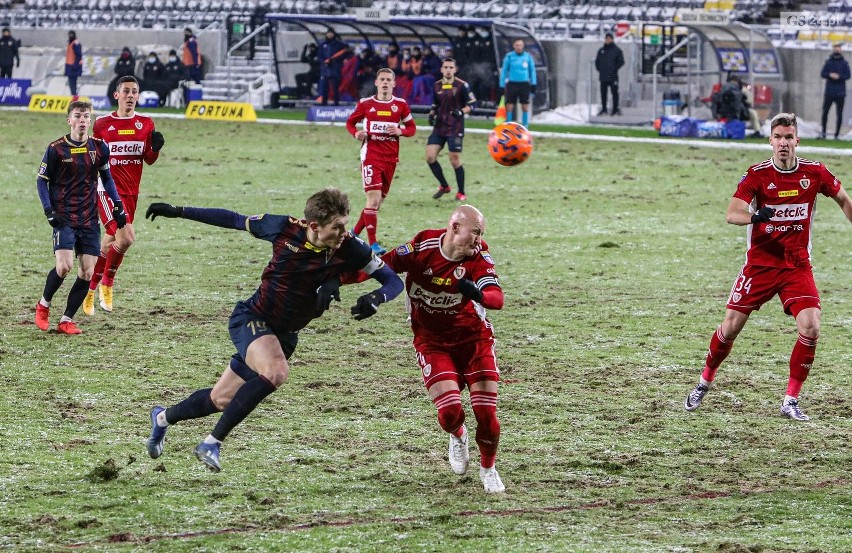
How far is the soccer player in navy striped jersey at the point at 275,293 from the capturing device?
767 cm

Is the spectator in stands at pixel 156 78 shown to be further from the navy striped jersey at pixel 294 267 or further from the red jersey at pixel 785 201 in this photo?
the navy striped jersey at pixel 294 267

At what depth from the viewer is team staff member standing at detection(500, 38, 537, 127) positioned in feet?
109

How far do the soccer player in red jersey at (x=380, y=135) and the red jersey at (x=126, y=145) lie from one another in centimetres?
387

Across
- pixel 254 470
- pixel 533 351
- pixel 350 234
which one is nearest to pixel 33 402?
pixel 254 470

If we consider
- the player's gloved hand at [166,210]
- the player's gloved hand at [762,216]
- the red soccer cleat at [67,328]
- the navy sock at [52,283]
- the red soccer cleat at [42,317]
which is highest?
the player's gloved hand at [166,210]

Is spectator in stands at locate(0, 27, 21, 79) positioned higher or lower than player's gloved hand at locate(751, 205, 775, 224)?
lower

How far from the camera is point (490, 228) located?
Answer: 63.5 ft

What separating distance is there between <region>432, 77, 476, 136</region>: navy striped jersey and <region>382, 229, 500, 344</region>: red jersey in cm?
1392

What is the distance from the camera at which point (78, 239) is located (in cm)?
1248

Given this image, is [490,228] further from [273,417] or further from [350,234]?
[350,234]

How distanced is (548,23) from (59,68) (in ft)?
58.4

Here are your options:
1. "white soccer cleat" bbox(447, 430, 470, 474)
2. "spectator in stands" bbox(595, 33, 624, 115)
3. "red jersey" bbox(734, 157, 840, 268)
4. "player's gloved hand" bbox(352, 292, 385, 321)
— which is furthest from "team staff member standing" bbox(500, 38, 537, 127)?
"player's gloved hand" bbox(352, 292, 385, 321)

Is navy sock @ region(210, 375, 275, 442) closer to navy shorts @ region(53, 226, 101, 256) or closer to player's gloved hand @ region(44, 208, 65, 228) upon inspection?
player's gloved hand @ region(44, 208, 65, 228)

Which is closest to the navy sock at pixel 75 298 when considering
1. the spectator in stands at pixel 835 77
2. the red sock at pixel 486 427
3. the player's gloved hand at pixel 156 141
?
the player's gloved hand at pixel 156 141
